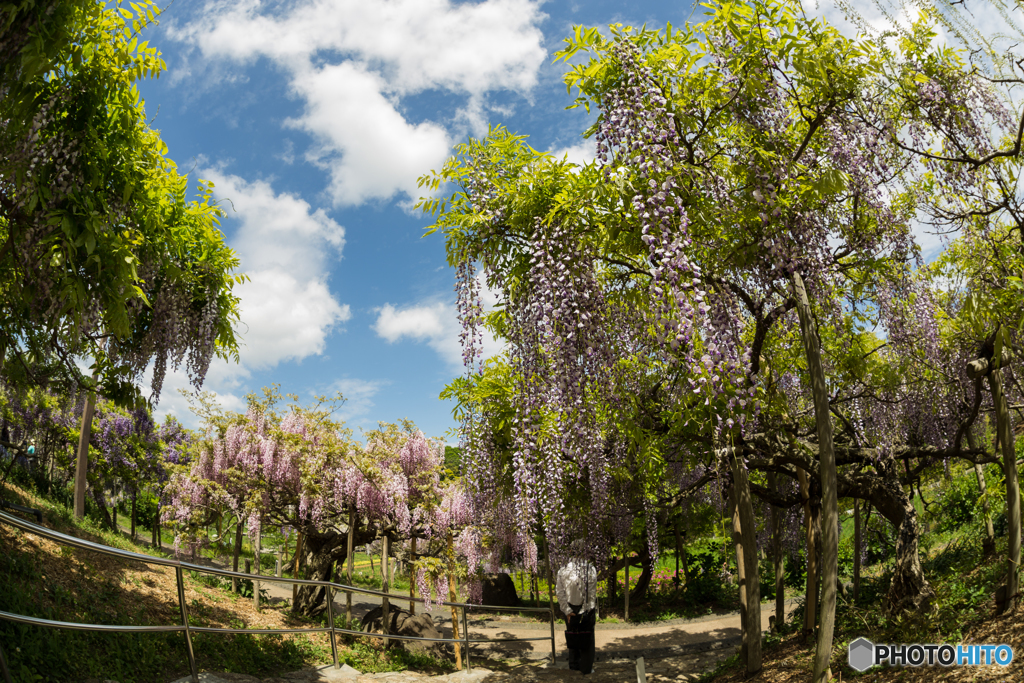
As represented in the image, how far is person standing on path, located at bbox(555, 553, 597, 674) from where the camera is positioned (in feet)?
25.0

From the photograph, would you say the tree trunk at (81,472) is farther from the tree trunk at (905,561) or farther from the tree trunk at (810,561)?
the tree trunk at (905,561)

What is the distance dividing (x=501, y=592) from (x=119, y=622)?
13968 mm

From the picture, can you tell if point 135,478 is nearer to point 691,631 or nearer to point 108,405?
point 108,405

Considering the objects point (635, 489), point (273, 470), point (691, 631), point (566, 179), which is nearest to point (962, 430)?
point (635, 489)

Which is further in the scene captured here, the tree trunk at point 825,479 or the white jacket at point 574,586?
the white jacket at point 574,586

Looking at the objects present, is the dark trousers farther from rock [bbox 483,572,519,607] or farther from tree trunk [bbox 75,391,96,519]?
tree trunk [bbox 75,391,96,519]

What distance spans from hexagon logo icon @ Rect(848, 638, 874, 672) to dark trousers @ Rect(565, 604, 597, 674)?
3102 mm

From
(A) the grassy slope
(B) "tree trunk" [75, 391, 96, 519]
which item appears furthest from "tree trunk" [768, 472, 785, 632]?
(B) "tree trunk" [75, 391, 96, 519]

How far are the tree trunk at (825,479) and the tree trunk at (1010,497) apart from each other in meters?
1.87

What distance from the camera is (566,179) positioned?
5316mm

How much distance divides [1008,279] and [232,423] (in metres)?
13.4

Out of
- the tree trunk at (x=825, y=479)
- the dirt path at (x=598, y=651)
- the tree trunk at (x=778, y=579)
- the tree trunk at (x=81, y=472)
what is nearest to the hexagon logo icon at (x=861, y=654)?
the tree trunk at (x=825, y=479)

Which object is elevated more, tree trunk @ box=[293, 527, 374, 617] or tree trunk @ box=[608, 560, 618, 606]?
tree trunk @ box=[293, 527, 374, 617]

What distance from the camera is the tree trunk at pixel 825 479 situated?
468cm
